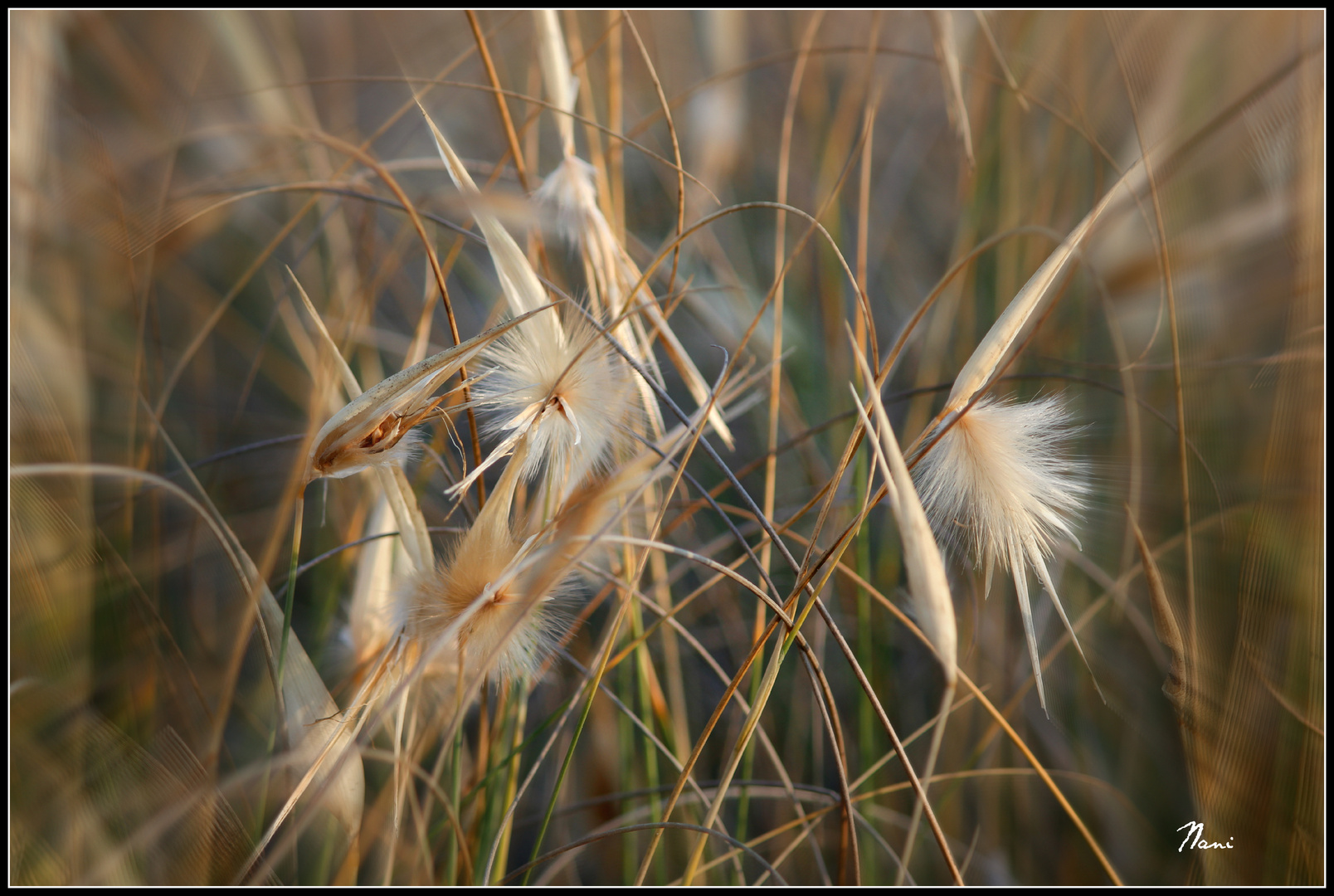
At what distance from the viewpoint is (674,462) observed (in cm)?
46

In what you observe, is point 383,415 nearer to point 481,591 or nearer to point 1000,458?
point 481,591

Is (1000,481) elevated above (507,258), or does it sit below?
below

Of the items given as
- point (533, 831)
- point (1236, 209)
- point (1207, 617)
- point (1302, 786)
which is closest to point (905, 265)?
point (1236, 209)

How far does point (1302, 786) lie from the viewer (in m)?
0.41

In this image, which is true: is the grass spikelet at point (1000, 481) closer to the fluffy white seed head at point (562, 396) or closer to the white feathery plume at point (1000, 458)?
the white feathery plume at point (1000, 458)

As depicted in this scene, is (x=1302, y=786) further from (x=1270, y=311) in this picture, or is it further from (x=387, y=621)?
(x=387, y=621)

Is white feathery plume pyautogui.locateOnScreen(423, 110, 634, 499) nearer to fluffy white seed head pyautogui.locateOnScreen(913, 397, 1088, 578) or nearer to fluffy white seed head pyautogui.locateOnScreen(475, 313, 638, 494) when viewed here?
fluffy white seed head pyautogui.locateOnScreen(475, 313, 638, 494)

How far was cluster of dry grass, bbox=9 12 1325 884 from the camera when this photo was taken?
0.30 meters
